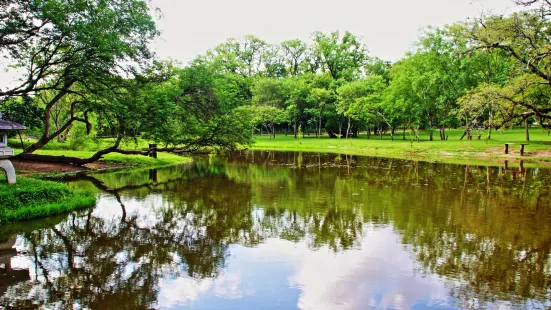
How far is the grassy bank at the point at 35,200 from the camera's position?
39.5 ft

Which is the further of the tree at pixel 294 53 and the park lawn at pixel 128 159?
the tree at pixel 294 53

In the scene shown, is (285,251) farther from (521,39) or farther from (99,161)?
(521,39)

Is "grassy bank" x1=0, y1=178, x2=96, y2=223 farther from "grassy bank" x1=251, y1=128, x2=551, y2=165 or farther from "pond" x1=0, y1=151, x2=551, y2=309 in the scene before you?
"grassy bank" x1=251, y1=128, x2=551, y2=165

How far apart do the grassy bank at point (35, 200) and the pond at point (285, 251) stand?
51 centimetres

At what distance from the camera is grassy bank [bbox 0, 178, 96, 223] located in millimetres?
12055

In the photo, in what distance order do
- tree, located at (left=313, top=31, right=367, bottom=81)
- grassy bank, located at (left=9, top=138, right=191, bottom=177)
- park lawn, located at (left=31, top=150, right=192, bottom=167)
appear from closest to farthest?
grassy bank, located at (left=9, top=138, right=191, bottom=177), park lawn, located at (left=31, top=150, right=192, bottom=167), tree, located at (left=313, top=31, right=367, bottom=81)

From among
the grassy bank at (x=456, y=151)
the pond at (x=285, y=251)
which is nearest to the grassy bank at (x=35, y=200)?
the pond at (x=285, y=251)

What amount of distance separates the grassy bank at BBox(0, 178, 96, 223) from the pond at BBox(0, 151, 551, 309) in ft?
1.68

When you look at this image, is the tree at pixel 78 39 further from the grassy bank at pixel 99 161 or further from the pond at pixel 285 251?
the pond at pixel 285 251

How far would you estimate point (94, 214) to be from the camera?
539 inches

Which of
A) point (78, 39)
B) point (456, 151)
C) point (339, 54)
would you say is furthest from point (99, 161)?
point (339, 54)

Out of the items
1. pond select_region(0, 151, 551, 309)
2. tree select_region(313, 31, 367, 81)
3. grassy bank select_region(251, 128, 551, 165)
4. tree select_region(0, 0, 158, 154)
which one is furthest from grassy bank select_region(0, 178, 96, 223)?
tree select_region(313, 31, 367, 81)

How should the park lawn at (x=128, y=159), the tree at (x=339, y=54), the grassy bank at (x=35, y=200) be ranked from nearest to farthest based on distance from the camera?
the grassy bank at (x=35, y=200), the park lawn at (x=128, y=159), the tree at (x=339, y=54)

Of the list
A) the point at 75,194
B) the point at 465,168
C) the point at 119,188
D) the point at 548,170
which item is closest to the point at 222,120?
the point at 119,188
